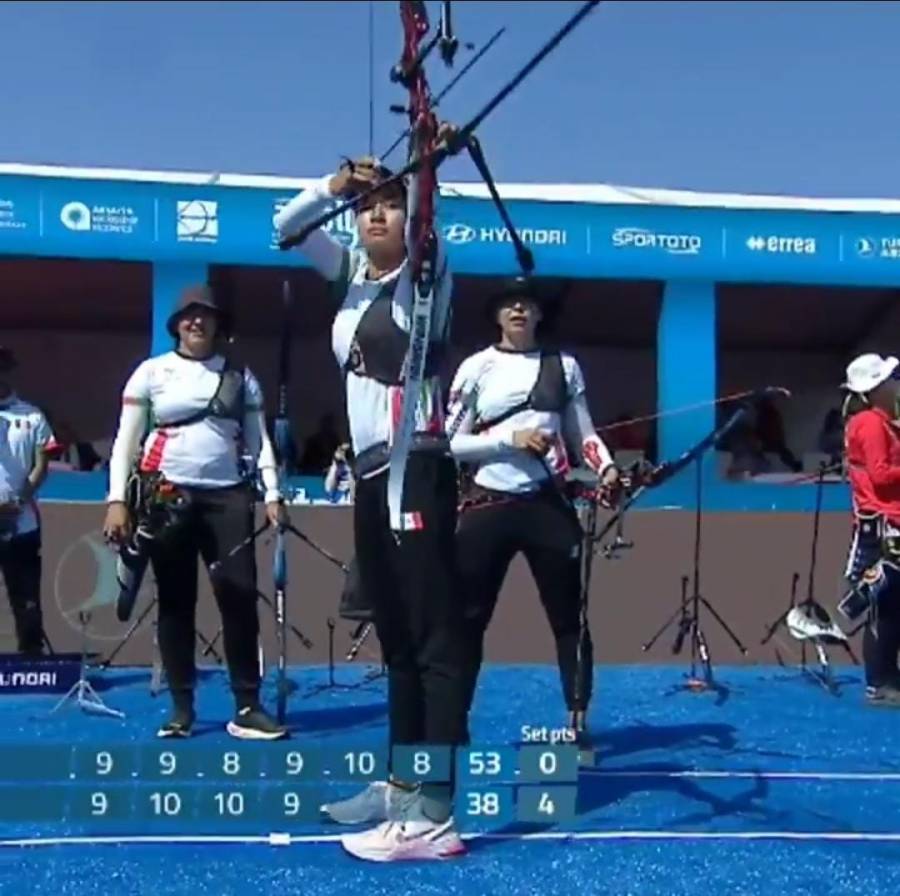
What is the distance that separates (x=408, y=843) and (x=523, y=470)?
1255mm

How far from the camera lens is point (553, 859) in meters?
3.05

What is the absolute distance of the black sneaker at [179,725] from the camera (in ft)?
14.5

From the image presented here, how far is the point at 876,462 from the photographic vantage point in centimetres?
543

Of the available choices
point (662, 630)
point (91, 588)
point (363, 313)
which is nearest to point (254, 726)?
point (363, 313)

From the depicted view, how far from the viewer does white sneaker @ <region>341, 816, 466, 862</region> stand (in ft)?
9.95

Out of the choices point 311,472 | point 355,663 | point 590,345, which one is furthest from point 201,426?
point 590,345

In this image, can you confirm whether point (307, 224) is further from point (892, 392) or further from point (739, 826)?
point (892, 392)

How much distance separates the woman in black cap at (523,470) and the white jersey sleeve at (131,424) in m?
0.98

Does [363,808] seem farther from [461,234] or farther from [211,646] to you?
[461,234]

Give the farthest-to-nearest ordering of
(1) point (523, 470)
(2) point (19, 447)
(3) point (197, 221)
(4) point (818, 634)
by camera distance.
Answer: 1. (3) point (197, 221)
2. (4) point (818, 634)
3. (2) point (19, 447)
4. (1) point (523, 470)

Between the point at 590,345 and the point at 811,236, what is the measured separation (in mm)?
2408

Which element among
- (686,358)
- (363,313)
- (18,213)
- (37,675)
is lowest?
(37,675)

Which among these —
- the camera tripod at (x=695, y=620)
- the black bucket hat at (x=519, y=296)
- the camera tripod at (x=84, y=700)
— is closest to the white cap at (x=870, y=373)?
the camera tripod at (x=695, y=620)

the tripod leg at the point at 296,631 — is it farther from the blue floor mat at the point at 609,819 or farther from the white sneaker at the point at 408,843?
the white sneaker at the point at 408,843
